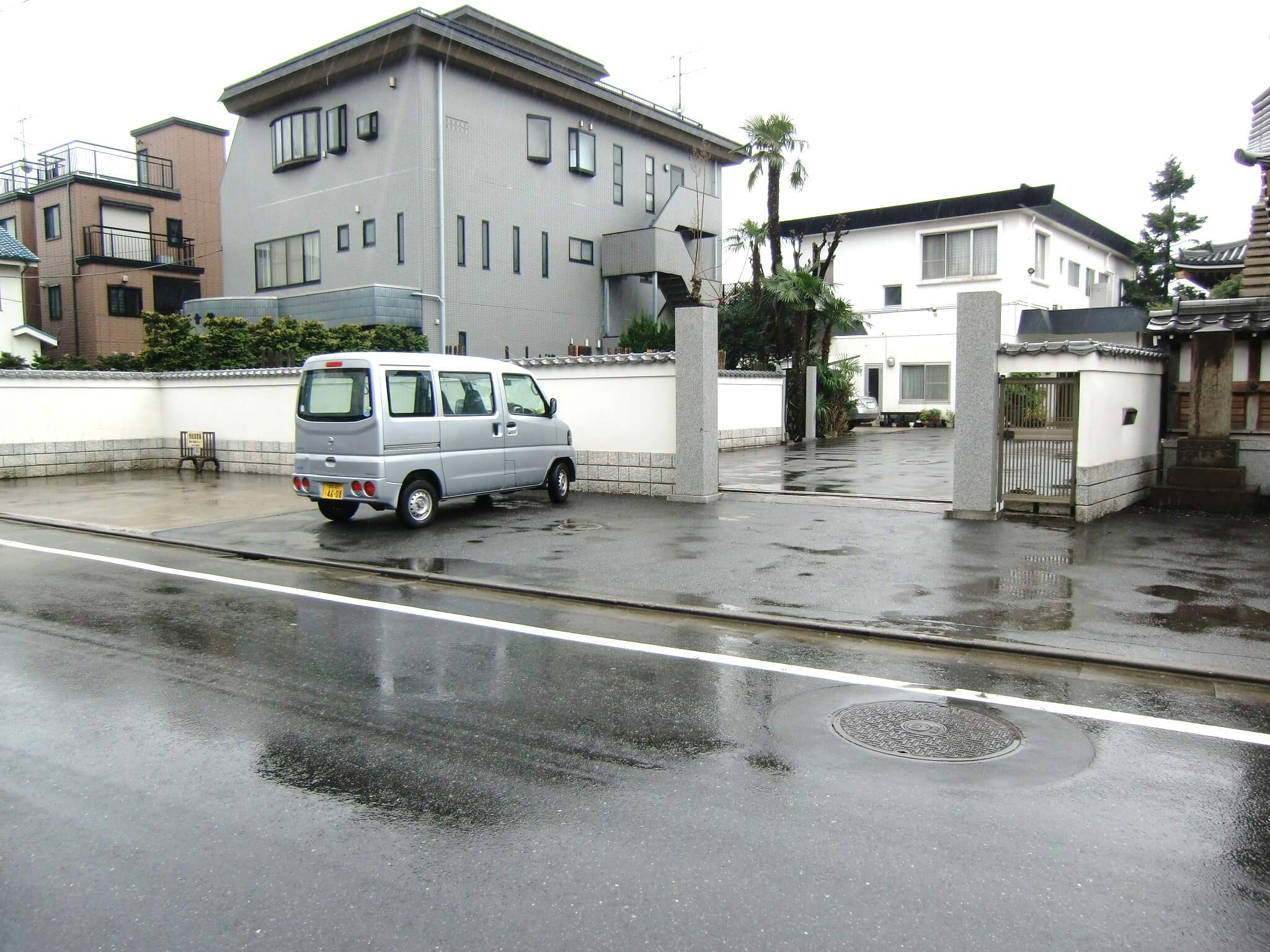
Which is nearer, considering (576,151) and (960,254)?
(576,151)

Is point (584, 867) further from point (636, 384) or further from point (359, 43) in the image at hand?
point (359, 43)

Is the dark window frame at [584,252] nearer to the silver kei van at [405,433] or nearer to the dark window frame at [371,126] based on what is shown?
the dark window frame at [371,126]

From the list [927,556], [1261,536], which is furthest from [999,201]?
[927,556]

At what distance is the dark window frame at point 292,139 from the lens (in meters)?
29.2

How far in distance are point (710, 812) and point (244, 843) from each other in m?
1.86

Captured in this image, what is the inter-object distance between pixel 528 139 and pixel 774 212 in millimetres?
8425

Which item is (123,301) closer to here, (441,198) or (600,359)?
(441,198)

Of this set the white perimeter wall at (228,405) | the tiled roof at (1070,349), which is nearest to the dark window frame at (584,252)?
the white perimeter wall at (228,405)

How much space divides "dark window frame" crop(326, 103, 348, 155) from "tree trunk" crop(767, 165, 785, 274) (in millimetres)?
13024

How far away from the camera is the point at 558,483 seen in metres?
13.9

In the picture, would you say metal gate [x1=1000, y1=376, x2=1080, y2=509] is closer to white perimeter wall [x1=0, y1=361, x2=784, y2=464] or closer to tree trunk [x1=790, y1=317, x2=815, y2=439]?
white perimeter wall [x1=0, y1=361, x2=784, y2=464]

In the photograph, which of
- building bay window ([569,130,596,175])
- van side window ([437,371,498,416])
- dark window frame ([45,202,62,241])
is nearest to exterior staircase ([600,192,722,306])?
building bay window ([569,130,596,175])

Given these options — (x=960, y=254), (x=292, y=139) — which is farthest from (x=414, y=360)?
(x=960, y=254)

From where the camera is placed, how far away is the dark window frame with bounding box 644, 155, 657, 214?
34.1m
